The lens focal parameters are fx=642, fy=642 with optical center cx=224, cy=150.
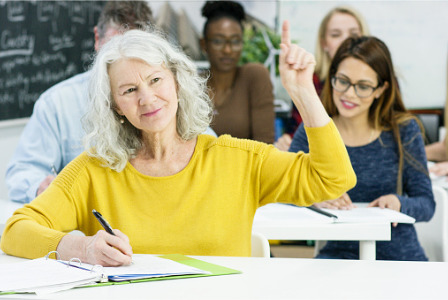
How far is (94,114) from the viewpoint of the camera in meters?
1.88

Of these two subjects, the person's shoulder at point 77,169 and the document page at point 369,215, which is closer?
the person's shoulder at point 77,169

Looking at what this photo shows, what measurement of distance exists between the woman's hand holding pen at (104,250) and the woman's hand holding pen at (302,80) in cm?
56

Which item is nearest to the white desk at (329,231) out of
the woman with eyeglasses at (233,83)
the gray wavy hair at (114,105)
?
the gray wavy hair at (114,105)

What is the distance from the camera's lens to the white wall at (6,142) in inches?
171

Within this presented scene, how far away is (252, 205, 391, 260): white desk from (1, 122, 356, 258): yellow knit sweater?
40cm

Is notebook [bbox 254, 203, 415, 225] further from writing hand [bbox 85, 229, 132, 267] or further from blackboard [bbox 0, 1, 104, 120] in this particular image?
blackboard [bbox 0, 1, 104, 120]

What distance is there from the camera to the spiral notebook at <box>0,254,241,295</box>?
1328 millimetres

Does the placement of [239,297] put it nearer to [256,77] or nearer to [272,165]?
[272,165]

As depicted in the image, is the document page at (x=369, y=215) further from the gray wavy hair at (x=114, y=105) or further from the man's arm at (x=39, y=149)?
the man's arm at (x=39, y=149)

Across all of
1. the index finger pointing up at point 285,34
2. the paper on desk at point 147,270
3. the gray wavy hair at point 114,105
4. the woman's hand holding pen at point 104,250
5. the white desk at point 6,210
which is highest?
the index finger pointing up at point 285,34

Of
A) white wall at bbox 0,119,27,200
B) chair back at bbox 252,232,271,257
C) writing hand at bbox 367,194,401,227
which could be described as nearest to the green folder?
chair back at bbox 252,232,271,257

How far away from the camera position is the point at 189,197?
5.90 feet

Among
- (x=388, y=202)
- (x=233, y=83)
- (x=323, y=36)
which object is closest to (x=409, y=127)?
(x=388, y=202)

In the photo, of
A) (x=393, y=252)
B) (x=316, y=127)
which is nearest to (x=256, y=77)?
(x=393, y=252)
